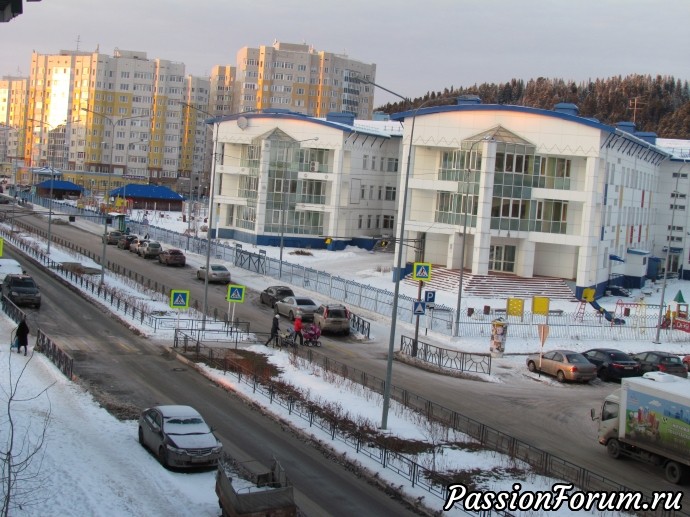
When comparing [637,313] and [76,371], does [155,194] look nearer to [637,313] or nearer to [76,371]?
[637,313]

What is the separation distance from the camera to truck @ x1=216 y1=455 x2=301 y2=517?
1478 cm

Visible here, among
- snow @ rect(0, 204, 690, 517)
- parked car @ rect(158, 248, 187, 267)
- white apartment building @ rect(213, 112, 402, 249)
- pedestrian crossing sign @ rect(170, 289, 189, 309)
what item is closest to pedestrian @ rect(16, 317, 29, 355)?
snow @ rect(0, 204, 690, 517)

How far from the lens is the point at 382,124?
8962 cm

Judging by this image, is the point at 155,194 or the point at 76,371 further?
the point at 155,194

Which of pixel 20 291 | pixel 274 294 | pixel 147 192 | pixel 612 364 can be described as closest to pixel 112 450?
pixel 612 364

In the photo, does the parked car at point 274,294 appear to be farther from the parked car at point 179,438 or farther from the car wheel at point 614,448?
the car wheel at point 614,448

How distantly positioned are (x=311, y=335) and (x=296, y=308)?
5.32 meters

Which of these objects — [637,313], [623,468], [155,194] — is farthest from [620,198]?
[155,194]

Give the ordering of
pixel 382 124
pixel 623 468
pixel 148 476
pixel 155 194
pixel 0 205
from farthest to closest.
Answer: pixel 155 194 < pixel 0 205 < pixel 382 124 < pixel 623 468 < pixel 148 476

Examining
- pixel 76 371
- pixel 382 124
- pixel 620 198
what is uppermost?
pixel 382 124

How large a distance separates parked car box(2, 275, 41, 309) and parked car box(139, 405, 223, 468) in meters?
22.3

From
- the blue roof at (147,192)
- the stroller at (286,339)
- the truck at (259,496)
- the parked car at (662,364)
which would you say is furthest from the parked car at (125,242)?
the truck at (259,496)

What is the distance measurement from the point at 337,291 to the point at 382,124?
44.6m

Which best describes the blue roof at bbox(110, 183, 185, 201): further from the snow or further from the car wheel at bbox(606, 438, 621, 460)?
the car wheel at bbox(606, 438, 621, 460)
